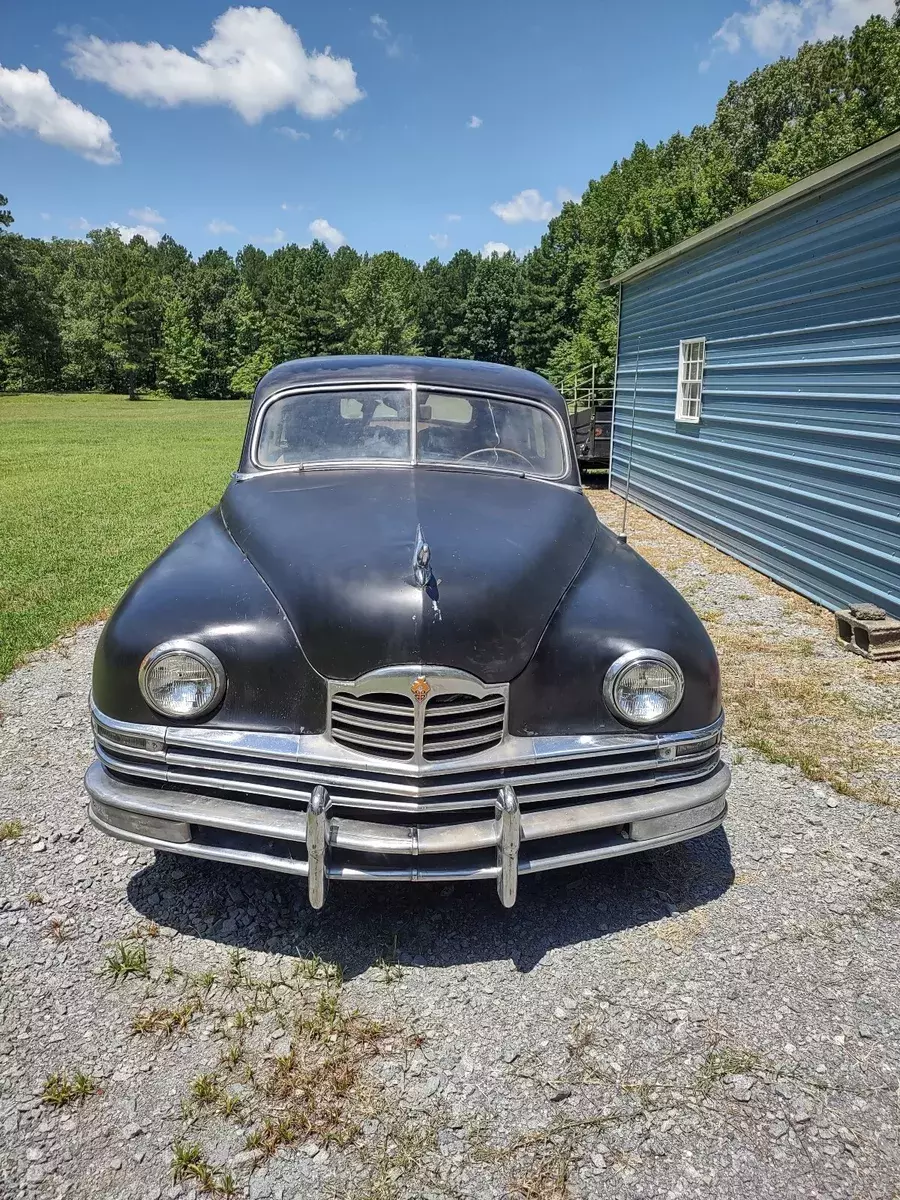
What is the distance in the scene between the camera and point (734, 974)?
2680 millimetres

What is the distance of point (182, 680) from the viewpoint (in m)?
2.58

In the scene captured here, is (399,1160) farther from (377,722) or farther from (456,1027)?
(377,722)

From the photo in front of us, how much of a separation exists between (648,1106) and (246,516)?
2674 millimetres

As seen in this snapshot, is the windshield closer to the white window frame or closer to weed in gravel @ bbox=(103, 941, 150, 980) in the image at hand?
weed in gravel @ bbox=(103, 941, 150, 980)

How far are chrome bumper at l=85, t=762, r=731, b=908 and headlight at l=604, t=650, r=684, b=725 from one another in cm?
29

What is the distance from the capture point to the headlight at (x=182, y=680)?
8.43 ft

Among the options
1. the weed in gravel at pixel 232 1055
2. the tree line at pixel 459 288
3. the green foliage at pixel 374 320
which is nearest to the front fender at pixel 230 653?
the weed in gravel at pixel 232 1055

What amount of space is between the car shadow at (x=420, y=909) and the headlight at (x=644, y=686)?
0.91 m

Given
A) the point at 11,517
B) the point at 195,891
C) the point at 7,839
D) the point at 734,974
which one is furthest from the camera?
the point at 11,517

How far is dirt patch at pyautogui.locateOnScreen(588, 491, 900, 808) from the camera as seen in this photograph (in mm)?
4223

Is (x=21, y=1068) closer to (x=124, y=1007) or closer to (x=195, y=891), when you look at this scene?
(x=124, y=1007)

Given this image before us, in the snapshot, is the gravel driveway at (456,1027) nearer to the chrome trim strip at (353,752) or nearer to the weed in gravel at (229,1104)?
the weed in gravel at (229,1104)

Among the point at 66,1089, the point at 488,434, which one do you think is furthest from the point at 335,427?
the point at 66,1089

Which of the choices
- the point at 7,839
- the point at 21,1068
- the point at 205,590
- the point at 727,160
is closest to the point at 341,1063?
the point at 21,1068
